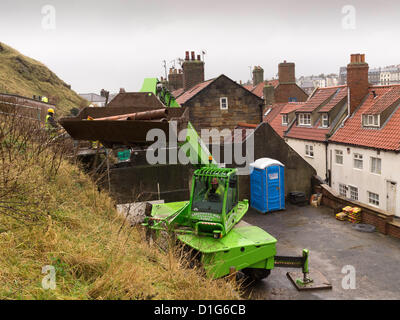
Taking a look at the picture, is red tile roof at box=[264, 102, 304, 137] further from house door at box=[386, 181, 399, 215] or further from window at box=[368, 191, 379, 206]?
house door at box=[386, 181, 399, 215]

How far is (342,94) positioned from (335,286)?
1969 cm

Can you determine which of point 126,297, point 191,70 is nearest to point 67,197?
point 126,297

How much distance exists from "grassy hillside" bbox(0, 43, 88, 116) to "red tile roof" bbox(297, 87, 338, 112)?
24.2 m

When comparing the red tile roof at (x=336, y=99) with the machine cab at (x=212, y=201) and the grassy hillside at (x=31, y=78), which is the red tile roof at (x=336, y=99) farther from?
the grassy hillside at (x=31, y=78)

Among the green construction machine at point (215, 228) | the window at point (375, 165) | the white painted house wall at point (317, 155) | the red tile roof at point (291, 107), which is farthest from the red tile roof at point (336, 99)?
the green construction machine at point (215, 228)

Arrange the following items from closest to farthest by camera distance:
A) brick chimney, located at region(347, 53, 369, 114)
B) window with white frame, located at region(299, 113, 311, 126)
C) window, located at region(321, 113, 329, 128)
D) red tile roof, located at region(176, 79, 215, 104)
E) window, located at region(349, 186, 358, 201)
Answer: window, located at region(349, 186, 358, 201), brick chimney, located at region(347, 53, 369, 114), window, located at region(321, 113, 329, 128), red tile roof, located at region(176, 79, 215, 104), window with white frame, located at region(299, 113, 311, 126)

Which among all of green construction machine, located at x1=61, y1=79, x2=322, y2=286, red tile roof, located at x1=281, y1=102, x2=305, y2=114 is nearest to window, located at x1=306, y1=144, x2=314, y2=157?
red tile roof, located at x1=281, y1=102, x2=305, y2=114

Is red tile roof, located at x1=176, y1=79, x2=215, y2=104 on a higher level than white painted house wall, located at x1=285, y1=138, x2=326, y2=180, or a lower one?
higher

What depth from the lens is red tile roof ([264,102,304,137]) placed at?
34062 millimetres

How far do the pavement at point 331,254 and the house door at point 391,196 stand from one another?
3.36m

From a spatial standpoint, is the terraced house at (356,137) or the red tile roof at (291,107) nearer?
the terraced house at (356,137)

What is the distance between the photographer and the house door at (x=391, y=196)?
2039 cm

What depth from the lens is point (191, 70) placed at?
35.0 meters
